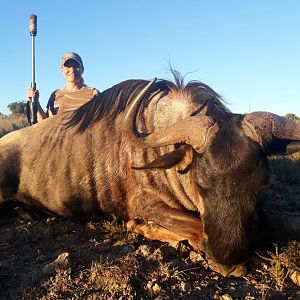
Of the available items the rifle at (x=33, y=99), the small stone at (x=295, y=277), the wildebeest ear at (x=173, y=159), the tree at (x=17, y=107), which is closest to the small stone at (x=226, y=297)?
the small stone at (x=295, y=277)

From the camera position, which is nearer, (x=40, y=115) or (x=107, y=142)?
(x=107, y=142)

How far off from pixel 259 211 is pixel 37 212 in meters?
2.90

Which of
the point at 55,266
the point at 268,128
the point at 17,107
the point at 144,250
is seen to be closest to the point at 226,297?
the point at 144,250

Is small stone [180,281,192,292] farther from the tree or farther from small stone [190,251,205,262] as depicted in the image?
the tree

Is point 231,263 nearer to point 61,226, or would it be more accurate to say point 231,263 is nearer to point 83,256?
point 83,256

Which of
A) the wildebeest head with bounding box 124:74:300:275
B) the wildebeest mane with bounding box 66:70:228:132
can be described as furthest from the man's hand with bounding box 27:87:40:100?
the wildebeest head with bounding box 124:74:300:275

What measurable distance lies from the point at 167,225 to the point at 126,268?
3.38 feet

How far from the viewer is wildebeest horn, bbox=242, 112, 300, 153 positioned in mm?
3455

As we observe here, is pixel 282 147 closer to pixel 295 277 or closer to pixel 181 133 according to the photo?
pixel 181 133

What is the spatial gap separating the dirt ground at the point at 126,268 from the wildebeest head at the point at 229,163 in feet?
0.69

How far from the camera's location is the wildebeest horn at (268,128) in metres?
3.46

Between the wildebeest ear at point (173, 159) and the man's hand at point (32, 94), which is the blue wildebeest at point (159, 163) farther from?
the man's hand at point (32, 94)

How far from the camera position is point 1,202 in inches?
209

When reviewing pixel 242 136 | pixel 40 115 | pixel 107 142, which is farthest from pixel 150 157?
pixel 40 115
